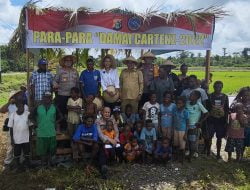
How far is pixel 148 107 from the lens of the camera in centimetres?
780

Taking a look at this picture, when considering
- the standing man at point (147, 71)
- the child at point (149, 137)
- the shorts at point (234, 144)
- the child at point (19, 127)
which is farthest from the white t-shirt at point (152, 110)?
the child at point (19, 127)

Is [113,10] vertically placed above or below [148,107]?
above

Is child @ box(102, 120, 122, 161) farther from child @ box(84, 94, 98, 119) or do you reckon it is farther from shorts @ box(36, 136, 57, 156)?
shorts @ box(36, 136, 57, 156)

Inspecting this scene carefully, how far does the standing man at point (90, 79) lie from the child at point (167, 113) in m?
1.42

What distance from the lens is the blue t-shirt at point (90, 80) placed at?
7802 mm

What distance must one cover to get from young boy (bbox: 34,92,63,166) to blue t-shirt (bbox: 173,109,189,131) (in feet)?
7.70

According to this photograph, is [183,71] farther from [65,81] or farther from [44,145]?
[44,145]

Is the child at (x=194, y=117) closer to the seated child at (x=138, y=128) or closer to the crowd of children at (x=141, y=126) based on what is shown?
the crowd of children at (x=141, y=126)

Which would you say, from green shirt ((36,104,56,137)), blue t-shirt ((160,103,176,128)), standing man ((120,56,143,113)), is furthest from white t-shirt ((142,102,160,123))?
green shirt ((36,104,56,137))

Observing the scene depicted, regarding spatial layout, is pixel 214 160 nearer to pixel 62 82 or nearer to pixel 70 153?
pixel 70 153

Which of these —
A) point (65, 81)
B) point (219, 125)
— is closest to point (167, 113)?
point (219, 125)

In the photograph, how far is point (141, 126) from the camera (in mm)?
7730

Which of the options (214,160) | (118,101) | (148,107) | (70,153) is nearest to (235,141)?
(214,160)

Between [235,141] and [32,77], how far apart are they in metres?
4.43
